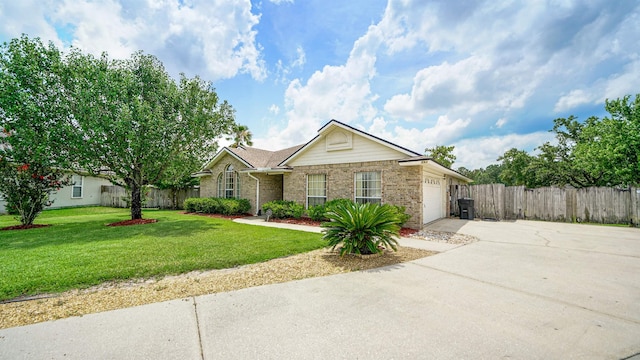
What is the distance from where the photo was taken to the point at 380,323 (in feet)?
10.2

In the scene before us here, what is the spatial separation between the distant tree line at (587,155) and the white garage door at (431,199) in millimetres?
10299

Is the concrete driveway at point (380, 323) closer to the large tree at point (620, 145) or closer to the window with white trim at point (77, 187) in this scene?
the large tree at point (620, 145)

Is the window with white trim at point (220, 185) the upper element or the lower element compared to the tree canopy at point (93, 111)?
lower

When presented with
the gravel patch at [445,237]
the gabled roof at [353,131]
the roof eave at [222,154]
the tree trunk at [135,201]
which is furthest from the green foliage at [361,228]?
the tree trunk at [135,201]

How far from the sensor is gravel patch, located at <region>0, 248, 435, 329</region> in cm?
349

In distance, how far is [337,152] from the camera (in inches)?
510

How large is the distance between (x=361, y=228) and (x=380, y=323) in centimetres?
316

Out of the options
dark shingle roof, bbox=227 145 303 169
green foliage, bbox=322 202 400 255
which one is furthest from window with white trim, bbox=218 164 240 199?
green foliage, bbox=322 202 400 255

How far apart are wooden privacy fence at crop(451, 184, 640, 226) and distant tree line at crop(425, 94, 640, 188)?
11.0 ft

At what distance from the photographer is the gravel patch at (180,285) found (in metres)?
3.49

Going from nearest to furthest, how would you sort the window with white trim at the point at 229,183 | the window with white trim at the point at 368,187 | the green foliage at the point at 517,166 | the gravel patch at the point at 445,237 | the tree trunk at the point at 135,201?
the gravel patch at the point at 445,237 → the window with white trim at the point at 368,187 → the tree trunk at the point at 135,201 → the window with white trim at the point at 229,183 → the green foliage at the point at 517,166

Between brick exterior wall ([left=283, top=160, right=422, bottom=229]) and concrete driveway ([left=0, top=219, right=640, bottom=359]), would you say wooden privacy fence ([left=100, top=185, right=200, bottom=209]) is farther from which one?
concrete driveway ([left=0, top=219, right=640, bottom=359])

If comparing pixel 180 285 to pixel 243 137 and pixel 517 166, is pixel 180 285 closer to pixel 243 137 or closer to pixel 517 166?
pixel 243 137

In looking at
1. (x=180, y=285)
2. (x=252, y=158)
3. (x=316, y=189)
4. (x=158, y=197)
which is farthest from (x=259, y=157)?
(x=180, y=285)
